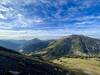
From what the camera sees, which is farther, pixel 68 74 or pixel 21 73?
pixel 68 74

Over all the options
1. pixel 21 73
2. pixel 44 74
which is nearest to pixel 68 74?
pixel 44 74

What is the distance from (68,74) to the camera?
12938 centimetres

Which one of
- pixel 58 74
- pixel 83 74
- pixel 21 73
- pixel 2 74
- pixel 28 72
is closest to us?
pixel 2 74

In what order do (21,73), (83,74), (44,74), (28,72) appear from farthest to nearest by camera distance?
(83,74), (44,74), (28,72), (21,73)

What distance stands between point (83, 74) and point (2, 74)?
81.1m

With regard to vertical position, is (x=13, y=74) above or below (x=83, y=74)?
above

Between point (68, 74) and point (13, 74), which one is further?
point (68, 74)

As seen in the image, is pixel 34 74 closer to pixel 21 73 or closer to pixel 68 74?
pixel 21 73

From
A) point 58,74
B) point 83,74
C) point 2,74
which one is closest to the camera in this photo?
point 2,74

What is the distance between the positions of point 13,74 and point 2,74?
5435 millimetres

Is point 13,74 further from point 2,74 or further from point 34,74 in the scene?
point 34,74

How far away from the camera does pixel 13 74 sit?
293 feet

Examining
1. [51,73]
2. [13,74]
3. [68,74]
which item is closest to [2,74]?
[13,74]

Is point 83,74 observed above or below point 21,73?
below
